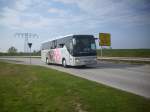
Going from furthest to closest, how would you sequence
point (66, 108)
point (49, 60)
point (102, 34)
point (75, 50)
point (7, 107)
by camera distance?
point (102, 34)
point (49, 60)
point (75, 50)
point (7, 107)
point (66, 108)

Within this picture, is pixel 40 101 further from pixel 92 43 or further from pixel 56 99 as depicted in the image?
pixel 92 43

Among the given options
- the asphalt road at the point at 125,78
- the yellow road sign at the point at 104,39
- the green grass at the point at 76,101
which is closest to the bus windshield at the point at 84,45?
the asphalt road at the point at 125,78

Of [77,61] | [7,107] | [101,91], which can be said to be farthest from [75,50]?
[7,107]

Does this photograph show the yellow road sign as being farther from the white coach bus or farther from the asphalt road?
the asphalt road

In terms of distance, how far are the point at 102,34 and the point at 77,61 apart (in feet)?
88.7

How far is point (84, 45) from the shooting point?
66.5 ft

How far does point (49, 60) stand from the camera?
2867cm

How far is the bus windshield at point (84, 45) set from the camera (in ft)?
65.8

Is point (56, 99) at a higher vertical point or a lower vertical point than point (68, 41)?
lower

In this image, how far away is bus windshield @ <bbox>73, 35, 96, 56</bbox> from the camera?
20.1 metres

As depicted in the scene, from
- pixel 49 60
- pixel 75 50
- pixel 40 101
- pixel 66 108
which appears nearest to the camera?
pixel 66 108

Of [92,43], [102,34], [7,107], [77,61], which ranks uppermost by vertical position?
[102,34]

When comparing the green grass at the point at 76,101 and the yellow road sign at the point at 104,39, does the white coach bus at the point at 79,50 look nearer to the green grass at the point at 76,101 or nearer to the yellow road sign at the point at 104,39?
the green grass at the point at 76,101

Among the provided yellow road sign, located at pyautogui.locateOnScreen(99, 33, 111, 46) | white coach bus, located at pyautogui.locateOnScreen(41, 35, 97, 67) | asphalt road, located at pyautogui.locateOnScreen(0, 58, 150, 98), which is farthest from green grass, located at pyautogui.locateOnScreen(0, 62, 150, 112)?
yellow road sign, located at pyautogui.locateOnScreen(99, 33, 111, 46)
